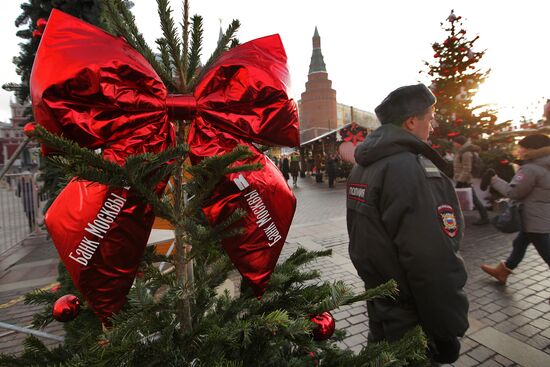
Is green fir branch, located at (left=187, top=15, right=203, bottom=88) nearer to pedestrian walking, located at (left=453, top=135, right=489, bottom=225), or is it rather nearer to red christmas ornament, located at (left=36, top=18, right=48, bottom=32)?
red christmas ornament, located at (left=36, top=18, right=48, bottom=32)

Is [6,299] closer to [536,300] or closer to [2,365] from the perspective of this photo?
[2,365]

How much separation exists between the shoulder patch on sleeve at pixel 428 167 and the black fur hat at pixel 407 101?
30 cm

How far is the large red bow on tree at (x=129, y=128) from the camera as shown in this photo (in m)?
0.84

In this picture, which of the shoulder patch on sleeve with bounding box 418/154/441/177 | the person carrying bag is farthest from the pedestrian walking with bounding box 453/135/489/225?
the shoulder patch on sleeve with bounding box 418/154/441/177

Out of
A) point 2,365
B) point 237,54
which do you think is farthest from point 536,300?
point 2,365

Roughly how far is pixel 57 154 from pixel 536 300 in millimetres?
4781

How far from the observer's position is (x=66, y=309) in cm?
124

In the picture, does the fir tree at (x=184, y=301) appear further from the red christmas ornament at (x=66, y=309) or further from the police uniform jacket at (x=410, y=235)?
the police uniform jacket at (x=410, y=235)

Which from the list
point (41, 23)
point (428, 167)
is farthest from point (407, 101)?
point (41, 23)

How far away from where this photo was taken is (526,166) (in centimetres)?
375

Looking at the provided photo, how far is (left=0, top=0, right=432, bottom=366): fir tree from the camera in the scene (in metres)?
0.84

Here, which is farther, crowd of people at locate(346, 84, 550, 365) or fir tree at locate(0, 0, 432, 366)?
crowd of people at locate(346, 84, 550, 365)

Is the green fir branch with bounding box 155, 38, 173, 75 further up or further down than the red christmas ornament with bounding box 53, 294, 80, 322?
further up

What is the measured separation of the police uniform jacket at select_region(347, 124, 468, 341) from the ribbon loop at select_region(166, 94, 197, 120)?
1071 millimetres
